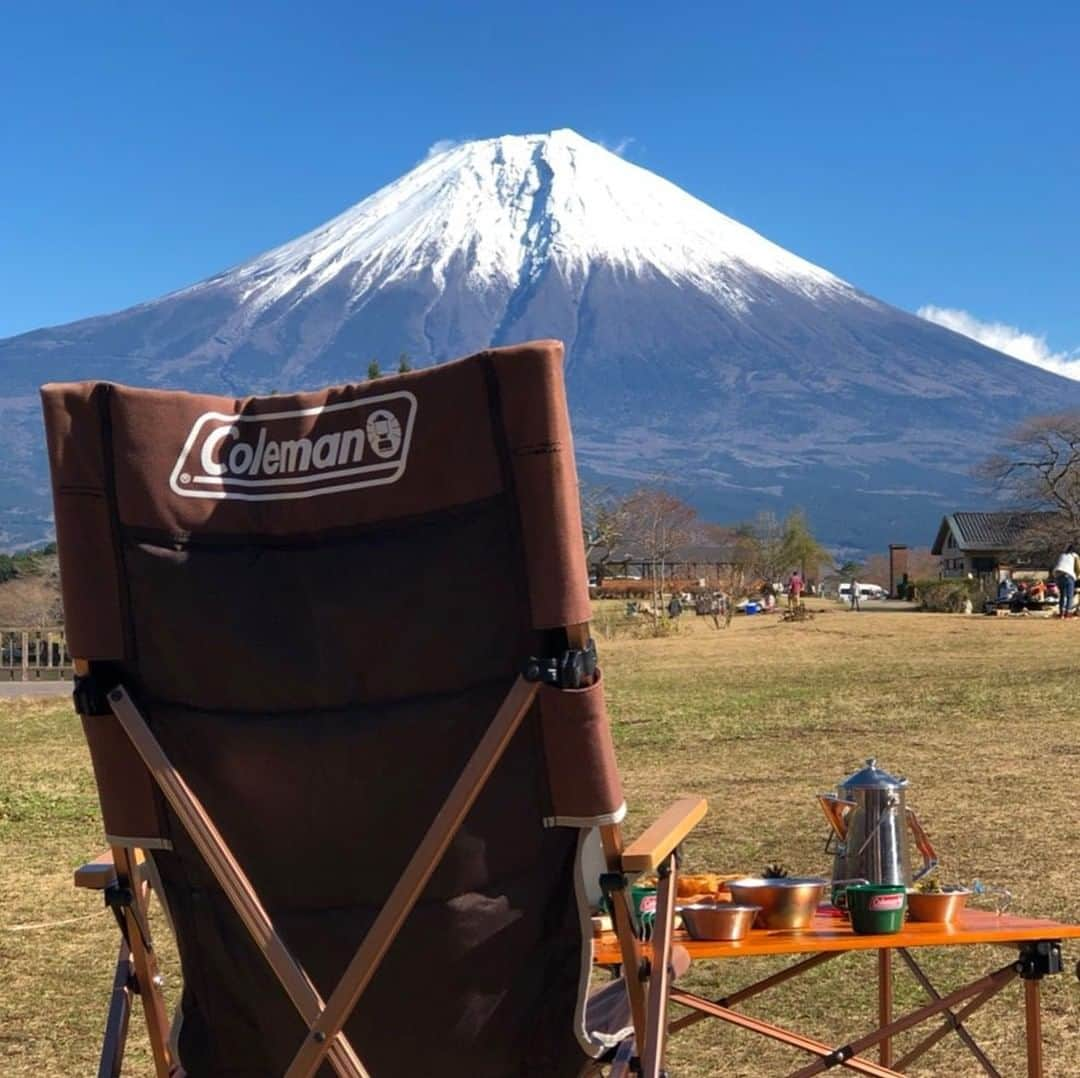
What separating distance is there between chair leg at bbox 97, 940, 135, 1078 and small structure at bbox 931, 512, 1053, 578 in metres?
62.4

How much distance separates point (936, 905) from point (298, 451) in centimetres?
152

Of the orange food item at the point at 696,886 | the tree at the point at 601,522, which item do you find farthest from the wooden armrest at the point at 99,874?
the tree at the point at 601,522

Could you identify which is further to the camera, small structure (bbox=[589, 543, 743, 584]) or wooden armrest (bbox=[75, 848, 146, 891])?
small structure (bbox=[589, 543, 743, 584])

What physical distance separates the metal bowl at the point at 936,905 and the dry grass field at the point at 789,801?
1111 mm

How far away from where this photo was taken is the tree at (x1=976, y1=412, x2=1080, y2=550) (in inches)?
2210

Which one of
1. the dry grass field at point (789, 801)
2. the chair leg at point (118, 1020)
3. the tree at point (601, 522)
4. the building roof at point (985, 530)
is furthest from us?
the building roof at point (985, 530)

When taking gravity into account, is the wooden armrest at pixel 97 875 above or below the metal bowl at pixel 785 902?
above

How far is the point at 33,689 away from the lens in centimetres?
2000

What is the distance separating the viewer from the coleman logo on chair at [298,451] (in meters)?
2.69

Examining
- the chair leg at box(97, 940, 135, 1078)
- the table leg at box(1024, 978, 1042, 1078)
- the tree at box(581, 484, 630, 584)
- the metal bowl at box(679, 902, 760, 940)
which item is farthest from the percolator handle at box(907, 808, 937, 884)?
the tree at box(581, 484, 630, 584)

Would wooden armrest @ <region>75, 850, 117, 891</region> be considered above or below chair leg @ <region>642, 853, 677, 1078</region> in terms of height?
above

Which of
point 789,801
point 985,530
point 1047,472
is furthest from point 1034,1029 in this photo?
point 985,530

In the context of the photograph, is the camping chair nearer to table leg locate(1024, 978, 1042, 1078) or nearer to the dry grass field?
table leg locate(1024, 978, 1042, 1078)

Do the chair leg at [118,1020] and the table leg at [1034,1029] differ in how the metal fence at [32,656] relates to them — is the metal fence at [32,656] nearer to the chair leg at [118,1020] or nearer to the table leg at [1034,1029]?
the chair leg at [118,1020]
